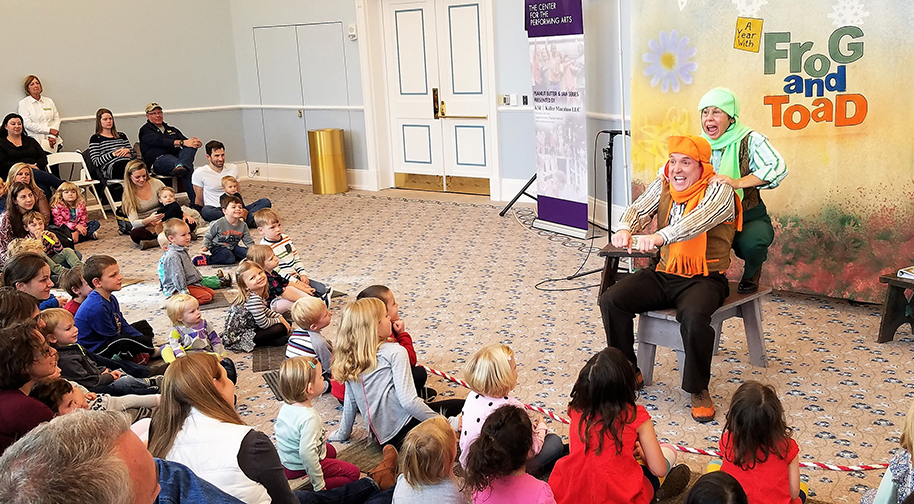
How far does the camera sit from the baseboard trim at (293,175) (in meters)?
10.5

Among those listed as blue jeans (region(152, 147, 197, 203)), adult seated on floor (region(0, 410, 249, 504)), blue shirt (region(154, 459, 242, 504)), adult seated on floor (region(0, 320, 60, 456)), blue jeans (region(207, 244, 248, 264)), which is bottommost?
→ blue jeans (region(207, 244, 248, 264))

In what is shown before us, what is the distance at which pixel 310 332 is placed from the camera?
4113 millimetres

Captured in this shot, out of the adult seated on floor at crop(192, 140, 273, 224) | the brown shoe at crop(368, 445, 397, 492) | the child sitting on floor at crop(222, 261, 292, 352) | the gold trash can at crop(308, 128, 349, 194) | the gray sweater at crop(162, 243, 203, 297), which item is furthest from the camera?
the gold trash can at crop(308, 128, 349, 194)

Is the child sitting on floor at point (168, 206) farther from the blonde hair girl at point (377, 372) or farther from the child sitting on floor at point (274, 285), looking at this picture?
the blonde hair girl at point (377, 372)

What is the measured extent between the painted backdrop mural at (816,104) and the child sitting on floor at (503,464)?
11.0 feet

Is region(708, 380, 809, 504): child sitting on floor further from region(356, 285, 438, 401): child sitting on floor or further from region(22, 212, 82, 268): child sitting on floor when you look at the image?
region(22, 212, 82, 268): child sitting on floor

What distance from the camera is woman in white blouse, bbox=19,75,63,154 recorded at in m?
9.27

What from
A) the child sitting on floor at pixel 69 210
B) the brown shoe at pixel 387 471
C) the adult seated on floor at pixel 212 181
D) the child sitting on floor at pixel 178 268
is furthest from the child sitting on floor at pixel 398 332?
the adult seated on floor at pixel 212 181

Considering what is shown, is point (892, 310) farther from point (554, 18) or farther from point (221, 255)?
point (221, 255)

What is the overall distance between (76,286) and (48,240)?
196cm

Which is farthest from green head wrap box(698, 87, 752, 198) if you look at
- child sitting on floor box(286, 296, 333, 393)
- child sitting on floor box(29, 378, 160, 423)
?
child sitting on floor box(29, 378, 160, 423)

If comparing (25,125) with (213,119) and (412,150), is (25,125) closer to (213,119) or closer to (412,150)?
(213,119)

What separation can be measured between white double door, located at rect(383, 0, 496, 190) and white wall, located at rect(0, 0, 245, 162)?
267cm

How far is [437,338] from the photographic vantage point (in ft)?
16.5
